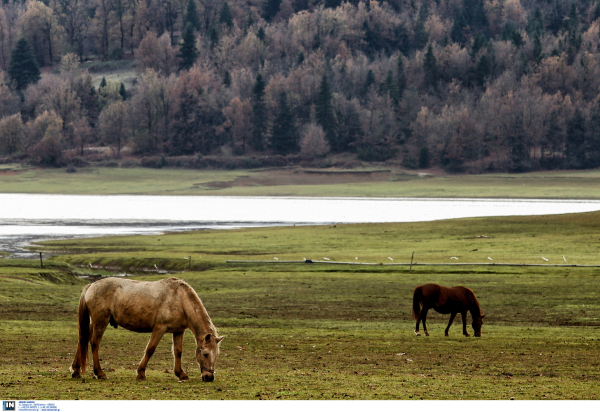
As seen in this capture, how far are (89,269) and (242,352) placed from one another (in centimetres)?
2995

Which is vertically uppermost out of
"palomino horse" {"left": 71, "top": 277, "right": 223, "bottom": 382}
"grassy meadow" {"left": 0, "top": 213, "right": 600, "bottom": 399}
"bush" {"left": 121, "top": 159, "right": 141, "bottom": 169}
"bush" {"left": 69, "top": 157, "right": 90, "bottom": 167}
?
"palomino horse" {"left": 71, "top": 277, "right": 223, "bottom": 382}

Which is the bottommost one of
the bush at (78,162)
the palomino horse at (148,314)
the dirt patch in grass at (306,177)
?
the dirt patch in grass at (306,177)

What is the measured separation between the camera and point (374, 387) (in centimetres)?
1469

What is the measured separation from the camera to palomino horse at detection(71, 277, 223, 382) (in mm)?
14508

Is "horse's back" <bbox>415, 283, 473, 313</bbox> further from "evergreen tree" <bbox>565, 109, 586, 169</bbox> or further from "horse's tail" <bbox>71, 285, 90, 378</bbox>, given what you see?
"evergreen tree" <bbox>565, 109, 586, 169</bbox>

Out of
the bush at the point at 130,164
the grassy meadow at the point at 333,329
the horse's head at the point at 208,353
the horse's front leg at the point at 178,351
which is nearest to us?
the horse's head at the point at 208,353

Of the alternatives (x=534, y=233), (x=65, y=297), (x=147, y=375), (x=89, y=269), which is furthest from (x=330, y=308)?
(x=534, y=233)

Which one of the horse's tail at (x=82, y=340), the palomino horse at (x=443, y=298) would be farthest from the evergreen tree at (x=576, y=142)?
the horse's tail at (x=82, y=340)

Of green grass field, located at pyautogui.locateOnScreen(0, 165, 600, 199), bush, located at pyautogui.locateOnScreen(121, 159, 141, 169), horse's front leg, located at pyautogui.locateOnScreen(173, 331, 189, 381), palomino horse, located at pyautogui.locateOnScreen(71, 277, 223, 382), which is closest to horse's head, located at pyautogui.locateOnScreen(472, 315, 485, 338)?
palomino horse, located at pyautogui.locateOnScreen(71, 277, 223, 382)

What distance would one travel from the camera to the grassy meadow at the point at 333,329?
14633mm

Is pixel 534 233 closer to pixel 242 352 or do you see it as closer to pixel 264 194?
pixel 242 352

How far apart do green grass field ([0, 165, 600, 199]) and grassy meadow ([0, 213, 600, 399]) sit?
299 ft

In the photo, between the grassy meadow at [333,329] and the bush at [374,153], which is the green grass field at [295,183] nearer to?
the bush at [374,153]

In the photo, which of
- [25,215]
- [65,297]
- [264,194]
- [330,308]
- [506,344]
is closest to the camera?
[506,344]
